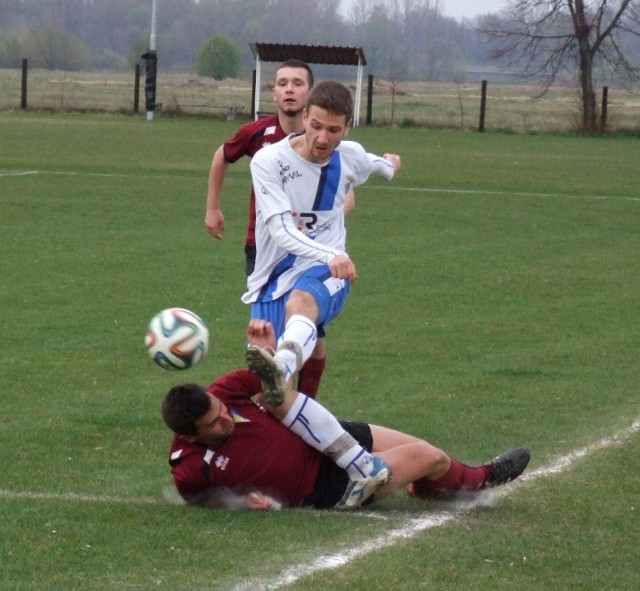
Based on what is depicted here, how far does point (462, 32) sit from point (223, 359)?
15488 centimetres

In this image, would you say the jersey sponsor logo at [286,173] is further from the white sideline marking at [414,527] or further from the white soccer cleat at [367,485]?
the white sideline marking at [414,527]

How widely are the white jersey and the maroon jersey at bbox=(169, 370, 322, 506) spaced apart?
84 centimetres

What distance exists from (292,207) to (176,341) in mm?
914

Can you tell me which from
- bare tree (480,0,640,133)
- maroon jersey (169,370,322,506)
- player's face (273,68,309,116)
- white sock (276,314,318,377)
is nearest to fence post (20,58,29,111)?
bare tree (480,0,640,133)

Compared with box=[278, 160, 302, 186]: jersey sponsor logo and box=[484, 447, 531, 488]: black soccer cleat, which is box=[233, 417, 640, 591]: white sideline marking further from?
box=[278, 160, 302, 186]: jersey sponsor logo

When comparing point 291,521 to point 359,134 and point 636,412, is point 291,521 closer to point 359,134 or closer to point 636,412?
point 636,412

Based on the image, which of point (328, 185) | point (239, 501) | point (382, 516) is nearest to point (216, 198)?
point (328, 185)

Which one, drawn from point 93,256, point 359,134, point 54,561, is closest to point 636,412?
point 54,561

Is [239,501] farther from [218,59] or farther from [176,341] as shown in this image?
[218,59]

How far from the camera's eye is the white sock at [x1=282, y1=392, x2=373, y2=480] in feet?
18.1

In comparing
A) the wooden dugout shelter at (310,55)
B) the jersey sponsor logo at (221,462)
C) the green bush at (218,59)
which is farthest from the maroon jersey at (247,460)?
the green bush at (218,59)

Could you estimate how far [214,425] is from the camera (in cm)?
527

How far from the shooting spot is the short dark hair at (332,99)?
5.98 metres

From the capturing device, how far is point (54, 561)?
15.5ft
